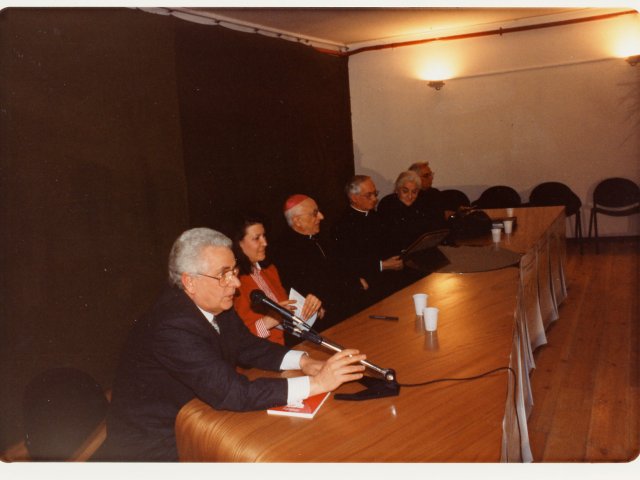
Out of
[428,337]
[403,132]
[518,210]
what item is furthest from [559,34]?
[428,337]

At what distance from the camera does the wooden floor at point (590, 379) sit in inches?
101

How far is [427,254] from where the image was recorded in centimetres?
348

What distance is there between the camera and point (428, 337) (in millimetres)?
2109

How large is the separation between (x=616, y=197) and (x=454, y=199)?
78.7 inches

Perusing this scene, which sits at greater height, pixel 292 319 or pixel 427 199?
pixel 427 199

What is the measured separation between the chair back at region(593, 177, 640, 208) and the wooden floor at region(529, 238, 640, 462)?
1561mm

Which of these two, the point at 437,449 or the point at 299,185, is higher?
the point at 299,185

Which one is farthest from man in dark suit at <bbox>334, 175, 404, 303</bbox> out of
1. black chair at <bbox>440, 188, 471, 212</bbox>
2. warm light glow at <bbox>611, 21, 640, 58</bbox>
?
warm light glow at <bbox>611, 21, 640, 58</bbox>

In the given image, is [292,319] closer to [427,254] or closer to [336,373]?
[336,373]

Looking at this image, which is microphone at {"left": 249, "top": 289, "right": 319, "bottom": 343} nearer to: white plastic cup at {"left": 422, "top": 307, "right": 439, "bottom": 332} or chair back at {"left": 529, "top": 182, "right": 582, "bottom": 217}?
white plastic cup at {"left": 422, "top": 307, "right": 439, "bottom": 332}

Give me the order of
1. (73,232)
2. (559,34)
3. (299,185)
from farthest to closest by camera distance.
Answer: (559,34) < (299,185) < (73,232)

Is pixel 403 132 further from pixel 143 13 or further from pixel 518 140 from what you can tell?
pixel 143 13

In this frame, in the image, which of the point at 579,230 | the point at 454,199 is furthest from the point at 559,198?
the point at 454,199
